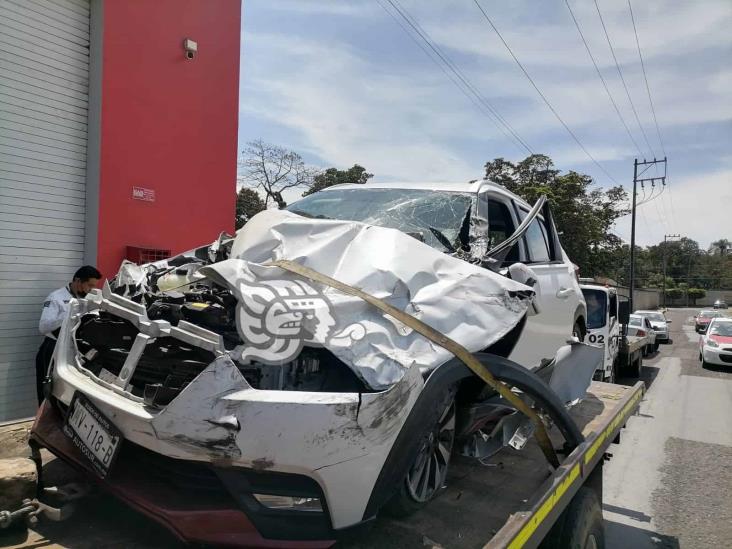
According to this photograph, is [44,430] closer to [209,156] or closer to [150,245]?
[150,245]

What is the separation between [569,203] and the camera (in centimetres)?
3158

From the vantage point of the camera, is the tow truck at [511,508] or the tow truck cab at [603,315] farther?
the tow truck cab at [603,315]

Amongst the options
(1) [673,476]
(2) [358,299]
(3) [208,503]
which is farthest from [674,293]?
(3) [208,503]

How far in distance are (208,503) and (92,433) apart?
538 millimetres

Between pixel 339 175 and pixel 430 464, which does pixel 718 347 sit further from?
pixel 339 175

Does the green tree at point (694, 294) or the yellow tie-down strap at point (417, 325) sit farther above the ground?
the yellow tie-down strap at point (417, 325)

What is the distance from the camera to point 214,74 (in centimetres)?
709

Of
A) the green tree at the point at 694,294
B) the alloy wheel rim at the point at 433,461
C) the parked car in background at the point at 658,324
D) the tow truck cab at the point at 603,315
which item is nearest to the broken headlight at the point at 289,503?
the alloy wheel rim at the point at 433,461

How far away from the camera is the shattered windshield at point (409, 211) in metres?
3.12

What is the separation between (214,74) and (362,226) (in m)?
5.45

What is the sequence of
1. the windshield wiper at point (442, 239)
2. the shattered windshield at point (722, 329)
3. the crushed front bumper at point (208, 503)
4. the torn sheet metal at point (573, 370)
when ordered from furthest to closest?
the shattered windshield at point (722, 329) → the torn sheet metal at point (573, 370) → the windshield wiper at point (442, 239) → the crushed front bumper at point (208, 503)

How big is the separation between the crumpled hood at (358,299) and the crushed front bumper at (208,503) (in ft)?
1.31

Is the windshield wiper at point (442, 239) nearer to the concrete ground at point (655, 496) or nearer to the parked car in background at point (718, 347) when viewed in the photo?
the concrete ground at point (655, 496)

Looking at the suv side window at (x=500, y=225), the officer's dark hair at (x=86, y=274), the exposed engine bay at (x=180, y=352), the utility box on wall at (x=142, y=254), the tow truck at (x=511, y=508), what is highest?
the suv side window at (x=500, y=225)
